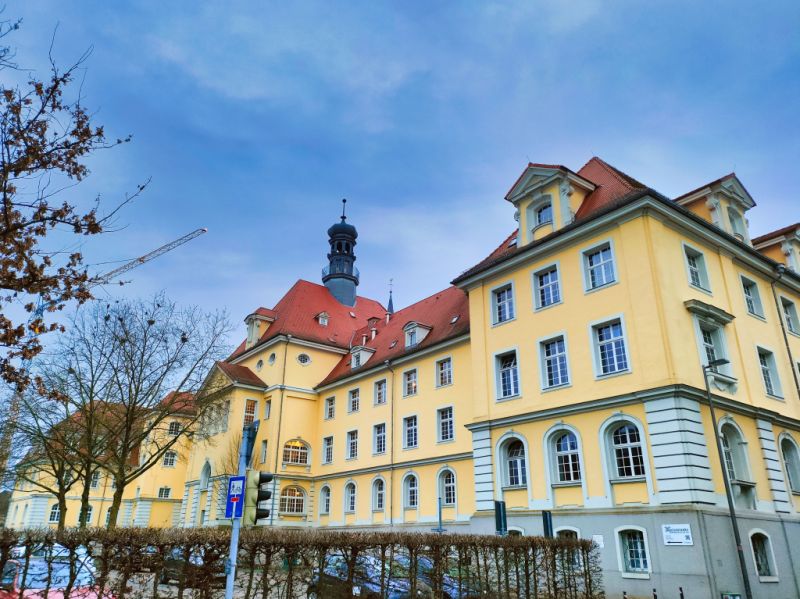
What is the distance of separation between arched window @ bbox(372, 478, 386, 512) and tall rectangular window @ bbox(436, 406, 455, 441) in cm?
→ 569

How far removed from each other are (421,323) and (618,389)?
1651 centimetres

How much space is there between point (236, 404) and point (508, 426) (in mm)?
23891

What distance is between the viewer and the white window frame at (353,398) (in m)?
39.0

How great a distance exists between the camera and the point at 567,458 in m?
21.9

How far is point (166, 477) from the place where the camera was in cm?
5412

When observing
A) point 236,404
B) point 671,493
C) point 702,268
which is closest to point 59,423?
point 236,404

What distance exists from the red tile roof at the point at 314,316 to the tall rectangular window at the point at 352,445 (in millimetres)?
8091

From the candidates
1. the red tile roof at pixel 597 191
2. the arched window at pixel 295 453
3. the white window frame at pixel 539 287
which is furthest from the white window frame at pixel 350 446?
the white window frame at pixel 539 287

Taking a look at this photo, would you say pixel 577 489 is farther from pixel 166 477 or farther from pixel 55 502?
pixel 55 502

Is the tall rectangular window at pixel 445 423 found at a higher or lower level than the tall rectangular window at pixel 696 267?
lower

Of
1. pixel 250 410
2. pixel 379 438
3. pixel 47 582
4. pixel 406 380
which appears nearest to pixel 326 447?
pixel 250 410

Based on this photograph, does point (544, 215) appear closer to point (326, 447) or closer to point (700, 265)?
point (700, 265)

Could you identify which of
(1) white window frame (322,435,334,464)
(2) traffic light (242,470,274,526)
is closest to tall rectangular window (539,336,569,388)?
(2) traffic light (242,470,274,526)

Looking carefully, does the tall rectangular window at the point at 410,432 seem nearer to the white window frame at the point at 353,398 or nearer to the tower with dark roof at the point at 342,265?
the white window frame at the point at 353,398
